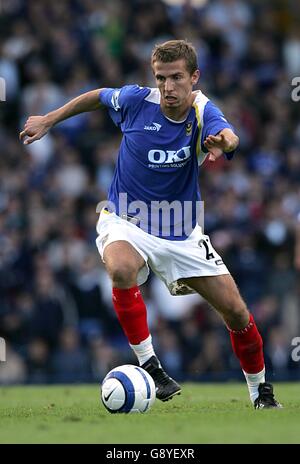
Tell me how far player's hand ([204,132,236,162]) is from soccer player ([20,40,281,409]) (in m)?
0.44

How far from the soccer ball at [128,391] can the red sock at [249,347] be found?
898 millimetres

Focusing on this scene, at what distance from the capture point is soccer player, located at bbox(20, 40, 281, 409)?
28.5 feet

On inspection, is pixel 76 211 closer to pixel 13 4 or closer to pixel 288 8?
pixel 13 4

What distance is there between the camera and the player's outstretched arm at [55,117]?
9031 mm

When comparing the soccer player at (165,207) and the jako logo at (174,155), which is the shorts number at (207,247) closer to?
the soccer player at (165,207)

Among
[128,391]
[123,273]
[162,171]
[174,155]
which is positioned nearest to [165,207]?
[162,171]

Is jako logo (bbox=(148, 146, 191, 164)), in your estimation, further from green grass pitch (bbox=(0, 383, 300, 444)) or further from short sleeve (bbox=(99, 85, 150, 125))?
green grass pitch (bbox=(0, 383, 300, 444))

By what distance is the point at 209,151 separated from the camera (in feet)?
27.6

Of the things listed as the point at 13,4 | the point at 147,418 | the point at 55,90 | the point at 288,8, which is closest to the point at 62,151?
the point at 55,90

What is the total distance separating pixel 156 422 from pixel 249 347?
150 centimetres

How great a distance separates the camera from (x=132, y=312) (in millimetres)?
8664

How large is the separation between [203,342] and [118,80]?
16.1 ft
